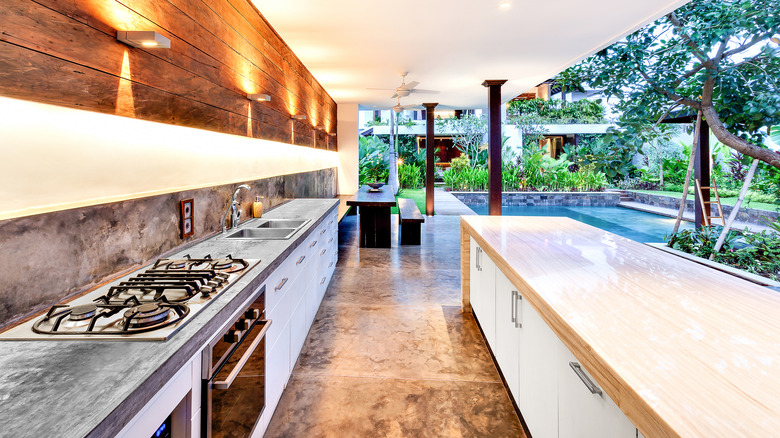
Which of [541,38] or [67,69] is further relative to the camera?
[541,38]

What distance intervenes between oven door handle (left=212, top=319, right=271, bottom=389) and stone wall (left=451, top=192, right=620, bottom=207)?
11.7 meters

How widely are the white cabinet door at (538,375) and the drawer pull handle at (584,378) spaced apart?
0.49 ft

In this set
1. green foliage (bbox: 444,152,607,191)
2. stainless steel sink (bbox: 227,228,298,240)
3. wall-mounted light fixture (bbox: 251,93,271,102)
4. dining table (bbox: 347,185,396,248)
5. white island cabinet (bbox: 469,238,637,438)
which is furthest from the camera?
green foliage (bbox: 444,152,607,191)

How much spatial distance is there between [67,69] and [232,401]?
1.36 meters

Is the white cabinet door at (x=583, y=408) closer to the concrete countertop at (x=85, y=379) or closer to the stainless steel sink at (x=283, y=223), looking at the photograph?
the concrete countertop at (x=85, y=379)

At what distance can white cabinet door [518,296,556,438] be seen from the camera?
149cm

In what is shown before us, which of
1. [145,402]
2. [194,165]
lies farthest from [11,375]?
[194,165]

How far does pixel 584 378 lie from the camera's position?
1.19 metres

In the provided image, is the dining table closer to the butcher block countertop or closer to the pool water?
the butcher block countertop

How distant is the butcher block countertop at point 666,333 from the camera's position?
76cm

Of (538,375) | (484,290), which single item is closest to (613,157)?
(484,290)

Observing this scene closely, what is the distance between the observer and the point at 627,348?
40.1 inches

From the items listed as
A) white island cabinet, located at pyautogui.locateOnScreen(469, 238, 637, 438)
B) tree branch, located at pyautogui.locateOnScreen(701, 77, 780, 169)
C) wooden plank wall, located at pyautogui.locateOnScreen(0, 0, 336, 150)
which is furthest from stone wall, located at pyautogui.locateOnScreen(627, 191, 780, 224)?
wooden plank wall, located at pyautogui.locateOnScreen(0, 0, 336, 150)

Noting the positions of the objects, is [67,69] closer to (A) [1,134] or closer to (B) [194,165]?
(A) [1,134]
